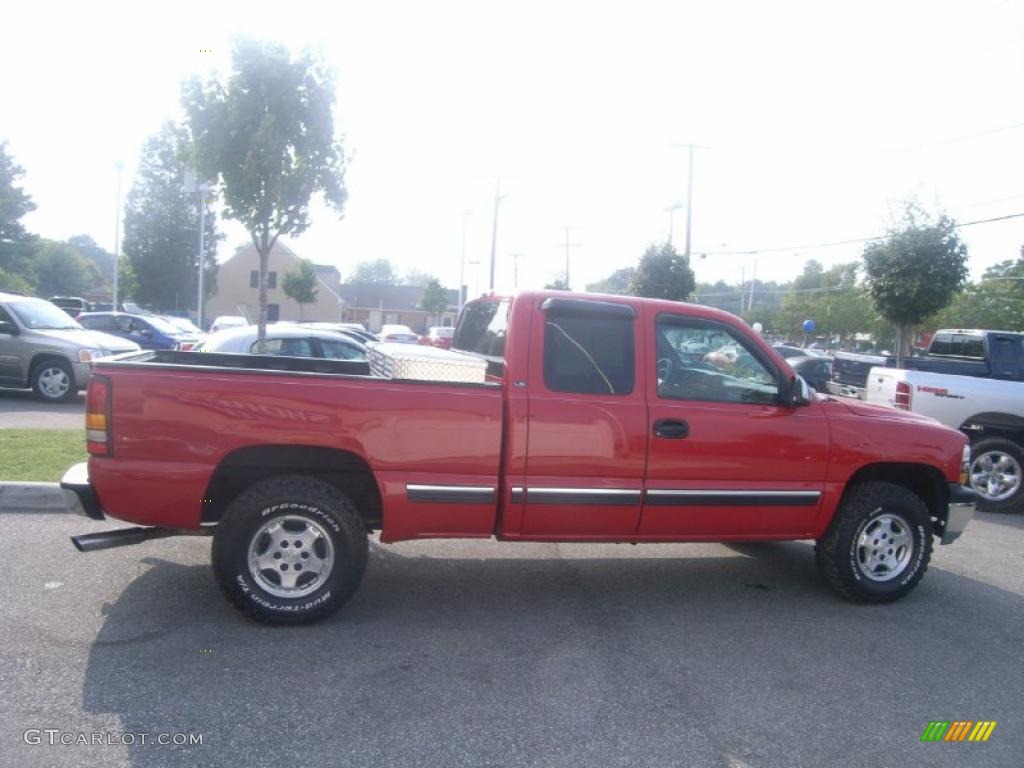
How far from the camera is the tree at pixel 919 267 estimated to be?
592 inches

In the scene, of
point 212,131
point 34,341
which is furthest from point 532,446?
point 34,341

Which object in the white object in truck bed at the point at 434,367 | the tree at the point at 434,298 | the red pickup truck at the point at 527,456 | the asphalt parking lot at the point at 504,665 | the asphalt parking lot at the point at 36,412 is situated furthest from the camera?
the tree at the point at 434,298

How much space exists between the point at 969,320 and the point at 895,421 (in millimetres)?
48762

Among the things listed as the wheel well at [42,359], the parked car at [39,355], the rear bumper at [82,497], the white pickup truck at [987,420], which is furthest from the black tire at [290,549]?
the wheel well at [42,359]

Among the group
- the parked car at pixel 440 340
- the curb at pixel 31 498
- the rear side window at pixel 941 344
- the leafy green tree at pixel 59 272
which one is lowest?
the curb at pixel 31 498

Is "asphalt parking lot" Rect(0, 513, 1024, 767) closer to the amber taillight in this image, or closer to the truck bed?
the truck bed

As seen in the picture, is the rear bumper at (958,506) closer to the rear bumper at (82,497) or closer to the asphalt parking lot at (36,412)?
the rear bumper at (82,497)

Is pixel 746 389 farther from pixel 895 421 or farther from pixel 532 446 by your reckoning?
pixel 532 446

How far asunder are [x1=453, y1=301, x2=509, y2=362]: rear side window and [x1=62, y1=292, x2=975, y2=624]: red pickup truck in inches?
1.3

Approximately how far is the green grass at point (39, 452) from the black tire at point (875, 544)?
6331 mm

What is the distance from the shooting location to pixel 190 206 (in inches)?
1997

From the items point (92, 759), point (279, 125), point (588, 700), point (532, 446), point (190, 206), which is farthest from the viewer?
point (190, 206)

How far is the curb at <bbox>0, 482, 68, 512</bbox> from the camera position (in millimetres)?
6480

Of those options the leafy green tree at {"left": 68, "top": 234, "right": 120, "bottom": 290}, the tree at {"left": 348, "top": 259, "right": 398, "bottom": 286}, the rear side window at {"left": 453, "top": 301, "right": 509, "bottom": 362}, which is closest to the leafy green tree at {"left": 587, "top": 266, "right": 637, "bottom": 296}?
the rear side window at {"left": 453, "top": 301, "right": 509, "bottom": 362}
